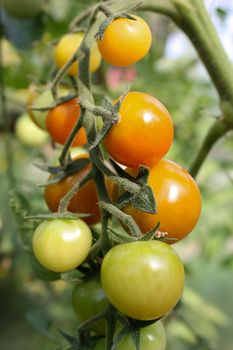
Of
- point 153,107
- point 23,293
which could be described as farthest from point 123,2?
point 23,293

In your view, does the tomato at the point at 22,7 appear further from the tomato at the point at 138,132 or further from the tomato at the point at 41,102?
the tomato at the point at 138,132

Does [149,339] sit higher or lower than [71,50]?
lower

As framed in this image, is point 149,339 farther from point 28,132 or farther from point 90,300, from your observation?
point 28,132

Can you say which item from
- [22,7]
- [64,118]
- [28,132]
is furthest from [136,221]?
[28,132]

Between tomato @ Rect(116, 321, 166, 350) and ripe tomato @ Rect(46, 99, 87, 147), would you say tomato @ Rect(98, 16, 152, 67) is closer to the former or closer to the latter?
ripe tomato @ Rect(46, 99, 87, 147)

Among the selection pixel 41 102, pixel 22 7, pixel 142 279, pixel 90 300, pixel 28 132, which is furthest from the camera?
pixel 28 132

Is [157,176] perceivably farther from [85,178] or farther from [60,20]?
[60,20]
